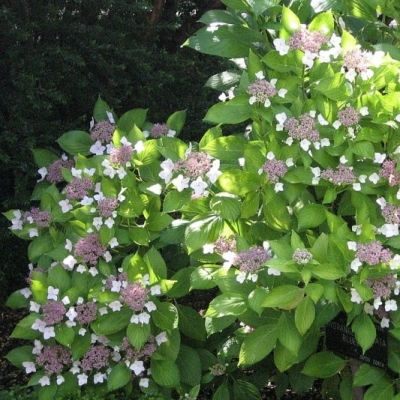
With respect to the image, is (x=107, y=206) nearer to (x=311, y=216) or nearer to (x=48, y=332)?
(x=48, y=332)

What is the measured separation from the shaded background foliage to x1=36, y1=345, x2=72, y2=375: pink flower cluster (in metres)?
0.82

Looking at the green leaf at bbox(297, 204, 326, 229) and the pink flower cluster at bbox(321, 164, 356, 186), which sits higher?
the pink flower cluster at bbox(321, 164, 356, 186)

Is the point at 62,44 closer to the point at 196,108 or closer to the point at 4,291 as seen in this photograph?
the point at 196,108

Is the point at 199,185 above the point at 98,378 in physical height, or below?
above

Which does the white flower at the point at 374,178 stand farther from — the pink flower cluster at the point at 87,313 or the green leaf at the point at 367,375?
the pink flower cluster at the point at 87,313

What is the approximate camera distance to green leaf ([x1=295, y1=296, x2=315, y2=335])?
7.17 ft

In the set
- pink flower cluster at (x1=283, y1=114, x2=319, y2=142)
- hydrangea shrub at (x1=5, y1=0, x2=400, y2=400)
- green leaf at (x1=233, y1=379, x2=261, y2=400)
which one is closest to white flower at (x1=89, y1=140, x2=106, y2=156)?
hydrangea shrub at (x1=5, y1=0, x2=400, y2=400)

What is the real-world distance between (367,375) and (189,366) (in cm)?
68

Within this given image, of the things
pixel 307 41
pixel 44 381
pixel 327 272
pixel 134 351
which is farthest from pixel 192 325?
pixel 307 41

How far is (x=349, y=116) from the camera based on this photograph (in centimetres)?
227

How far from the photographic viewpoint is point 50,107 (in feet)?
10.8

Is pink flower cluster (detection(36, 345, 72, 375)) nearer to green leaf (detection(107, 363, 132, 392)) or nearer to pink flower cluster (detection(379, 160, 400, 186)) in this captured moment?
green leaf (detection(107, 363, 132, 392))

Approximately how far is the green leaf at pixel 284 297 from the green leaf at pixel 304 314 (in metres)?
0.02

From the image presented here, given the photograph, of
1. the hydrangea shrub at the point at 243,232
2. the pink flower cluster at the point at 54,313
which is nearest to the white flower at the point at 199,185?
the hydrangea shrub at the point at 243,232
